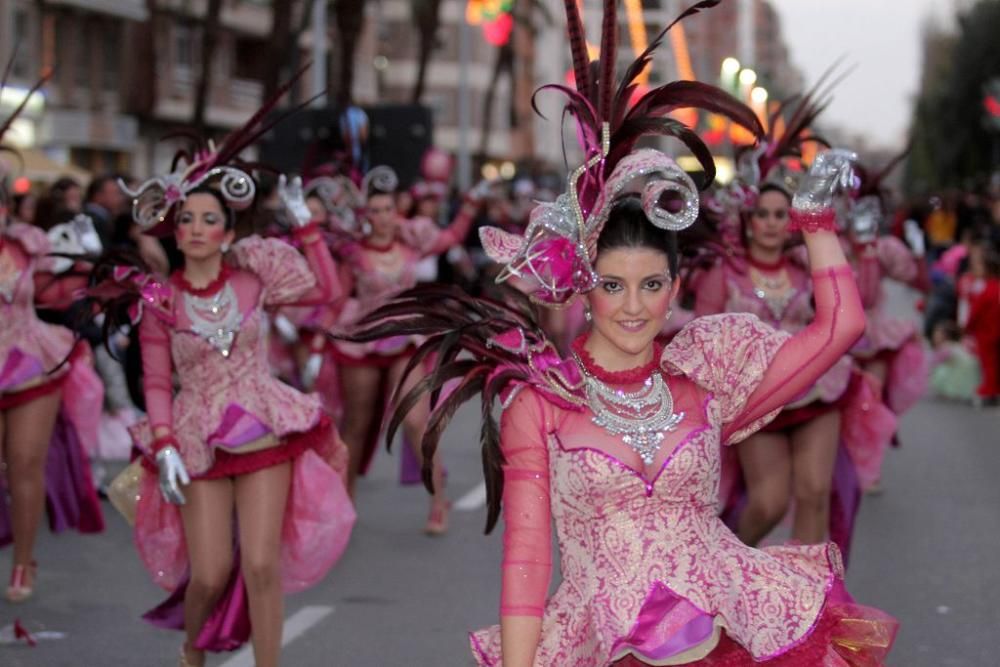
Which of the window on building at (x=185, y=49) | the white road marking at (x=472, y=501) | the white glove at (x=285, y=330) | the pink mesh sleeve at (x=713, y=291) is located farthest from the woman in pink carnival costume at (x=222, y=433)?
the window on building at (x=185, y=49)

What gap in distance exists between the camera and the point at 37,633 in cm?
790

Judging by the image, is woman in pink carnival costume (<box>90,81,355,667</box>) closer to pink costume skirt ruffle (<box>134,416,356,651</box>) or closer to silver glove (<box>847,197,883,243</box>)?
pink costume skirt ruffle (<box>134,416,356,651</box>)

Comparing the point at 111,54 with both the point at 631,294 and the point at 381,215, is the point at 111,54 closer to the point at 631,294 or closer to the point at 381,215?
the point at 381,215

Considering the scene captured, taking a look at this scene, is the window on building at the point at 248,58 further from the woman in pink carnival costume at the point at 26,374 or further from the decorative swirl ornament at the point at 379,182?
the woman in pink carnival costume at the point at 26,374

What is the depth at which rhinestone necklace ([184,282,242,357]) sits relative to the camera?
664 centimetres

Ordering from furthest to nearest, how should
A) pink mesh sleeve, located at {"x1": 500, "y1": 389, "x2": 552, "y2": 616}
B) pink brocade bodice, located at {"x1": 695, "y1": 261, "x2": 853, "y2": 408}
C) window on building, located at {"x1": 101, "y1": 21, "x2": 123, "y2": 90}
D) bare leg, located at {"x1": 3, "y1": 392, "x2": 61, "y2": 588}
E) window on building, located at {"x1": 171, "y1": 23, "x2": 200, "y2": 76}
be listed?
1. window on building, located at {"x1": 171, "y1": 23, "x2": 200, "y2": 76}
2. window on building, located at {"x1": 101, "y1": 21, "x2": 123, "y2": 90}
3. bare leg, located at {"x1": 3, "y1": 392, "x2": 61, "y2": 588}
4. pink brocade bodice, located at {"x1": 695, "y1": 261, "x2": 853, "y2": 408}
5. pink mesh sleeve, located at {"x1": 500, "y1": 389, "x2": 552, "y2": 616}

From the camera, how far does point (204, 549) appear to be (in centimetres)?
639

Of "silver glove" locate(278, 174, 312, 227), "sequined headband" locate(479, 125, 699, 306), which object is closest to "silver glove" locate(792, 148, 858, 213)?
"sequined headband" locate(479, 125, 699, 306)

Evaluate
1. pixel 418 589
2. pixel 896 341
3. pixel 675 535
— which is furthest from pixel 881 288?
pixel 675 535

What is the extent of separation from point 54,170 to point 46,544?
17651 millimetres

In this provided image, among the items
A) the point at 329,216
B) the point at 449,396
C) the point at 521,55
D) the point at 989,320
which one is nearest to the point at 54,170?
the point at 989,320

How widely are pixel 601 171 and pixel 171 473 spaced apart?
2505 millimetres

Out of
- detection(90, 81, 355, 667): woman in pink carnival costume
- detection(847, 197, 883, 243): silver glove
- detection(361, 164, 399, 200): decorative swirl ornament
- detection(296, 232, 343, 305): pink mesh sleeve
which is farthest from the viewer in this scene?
detection(361, 164, 399, 200): decorative swirl ornament

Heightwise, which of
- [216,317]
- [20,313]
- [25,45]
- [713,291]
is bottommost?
[20,313]
